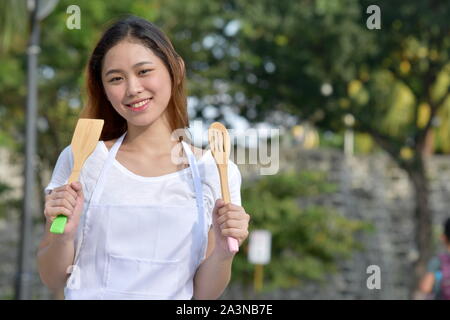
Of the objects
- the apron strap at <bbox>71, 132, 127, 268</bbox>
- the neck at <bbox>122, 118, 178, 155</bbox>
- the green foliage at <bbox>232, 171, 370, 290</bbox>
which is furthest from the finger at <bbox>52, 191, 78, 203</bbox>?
the green foliage at <bbox>232, 171, 370, 290</bbox>

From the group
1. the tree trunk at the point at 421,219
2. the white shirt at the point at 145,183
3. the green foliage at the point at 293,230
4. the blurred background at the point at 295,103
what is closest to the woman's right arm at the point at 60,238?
the white shirt at the point at 145,183

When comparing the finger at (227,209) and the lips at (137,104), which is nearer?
the finger at (227,209)

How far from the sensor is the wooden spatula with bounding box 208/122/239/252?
1757 millimetres

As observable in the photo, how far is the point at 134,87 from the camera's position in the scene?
6.09 feet

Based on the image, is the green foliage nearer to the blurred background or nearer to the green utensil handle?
the blurred background

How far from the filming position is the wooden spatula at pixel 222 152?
5.76ft

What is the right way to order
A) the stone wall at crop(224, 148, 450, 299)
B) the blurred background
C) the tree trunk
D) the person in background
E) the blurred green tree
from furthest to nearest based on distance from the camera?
1. the stone wall at crop(224, 148, 450, 299)
2. the tree trunk
3. the blurred green tree
4. the blurred background
5. the person in background

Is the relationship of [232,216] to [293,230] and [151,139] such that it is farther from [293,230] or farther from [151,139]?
[293,230]

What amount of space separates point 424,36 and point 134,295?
1488 centimetres

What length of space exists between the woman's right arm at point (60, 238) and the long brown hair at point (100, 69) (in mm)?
283

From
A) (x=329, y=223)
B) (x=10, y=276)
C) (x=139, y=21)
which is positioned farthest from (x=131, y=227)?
(x=10, y=276)

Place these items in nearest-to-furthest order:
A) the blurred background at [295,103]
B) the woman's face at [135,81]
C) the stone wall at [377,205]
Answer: the woman's face at [135,81], the blurred background at [295,103], the stone wall at [377,205]

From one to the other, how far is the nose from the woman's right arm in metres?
0.25

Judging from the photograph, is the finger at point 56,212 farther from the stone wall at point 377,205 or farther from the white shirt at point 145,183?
the stone wall at point 377,205
